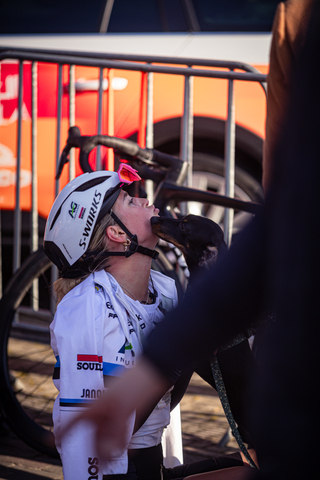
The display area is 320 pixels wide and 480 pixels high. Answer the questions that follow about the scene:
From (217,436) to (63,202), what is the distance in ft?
6.17

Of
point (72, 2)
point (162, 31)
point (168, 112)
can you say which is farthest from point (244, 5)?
point (72, 2)

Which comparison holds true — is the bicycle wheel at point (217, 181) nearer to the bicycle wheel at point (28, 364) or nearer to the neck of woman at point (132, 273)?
the bicycle wheel at point (28, 364)

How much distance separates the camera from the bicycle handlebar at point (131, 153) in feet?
9.18

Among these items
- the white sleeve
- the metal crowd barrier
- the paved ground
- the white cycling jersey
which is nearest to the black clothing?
the white cycling jersey

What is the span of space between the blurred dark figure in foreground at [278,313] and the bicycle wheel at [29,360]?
5.81 ft

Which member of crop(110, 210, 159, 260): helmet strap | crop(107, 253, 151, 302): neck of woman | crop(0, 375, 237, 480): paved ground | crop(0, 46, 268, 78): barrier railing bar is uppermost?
crop(0, 46, 268, 78): barrier railing bar

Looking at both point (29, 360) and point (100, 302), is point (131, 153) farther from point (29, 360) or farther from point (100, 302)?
point (29, 360)

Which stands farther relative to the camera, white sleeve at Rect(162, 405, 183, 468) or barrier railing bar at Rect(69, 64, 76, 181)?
barrier railing bar at Rect(69, 64, 76, 181)

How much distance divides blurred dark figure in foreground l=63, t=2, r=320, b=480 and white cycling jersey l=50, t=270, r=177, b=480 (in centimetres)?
53

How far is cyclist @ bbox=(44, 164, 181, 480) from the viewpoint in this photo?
143 centimetres

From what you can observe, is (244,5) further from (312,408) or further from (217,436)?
(312,408)

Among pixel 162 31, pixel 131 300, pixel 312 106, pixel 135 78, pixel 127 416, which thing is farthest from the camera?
pixel 162 31

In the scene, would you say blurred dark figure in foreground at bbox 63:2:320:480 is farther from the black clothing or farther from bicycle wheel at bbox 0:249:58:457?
bicycle wheel at bbox 0:249:58:457

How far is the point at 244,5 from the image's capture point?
4426 millimetres
